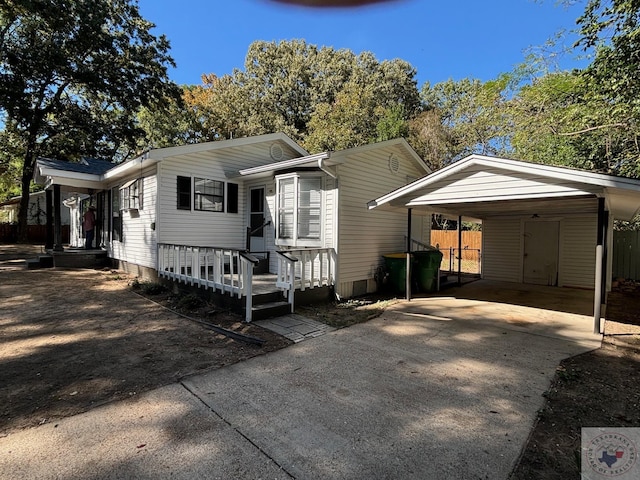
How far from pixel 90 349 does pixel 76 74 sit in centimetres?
1837

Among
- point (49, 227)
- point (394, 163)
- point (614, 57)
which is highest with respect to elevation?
point (614, 57)

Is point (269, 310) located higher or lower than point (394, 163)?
lower

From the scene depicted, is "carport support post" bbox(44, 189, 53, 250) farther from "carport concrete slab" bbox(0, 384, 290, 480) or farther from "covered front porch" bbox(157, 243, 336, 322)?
"carport concrete slab" bbox(0, 384, 290, 480)

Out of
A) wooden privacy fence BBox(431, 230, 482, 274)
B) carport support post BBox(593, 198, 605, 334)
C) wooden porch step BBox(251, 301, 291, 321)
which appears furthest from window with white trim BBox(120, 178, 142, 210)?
wooden privacy fence BBox(431, 230, 482, 274)

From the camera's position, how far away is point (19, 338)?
4.90m

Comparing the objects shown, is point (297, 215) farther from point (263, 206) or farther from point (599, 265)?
point (599, 265)

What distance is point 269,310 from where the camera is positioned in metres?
6.07

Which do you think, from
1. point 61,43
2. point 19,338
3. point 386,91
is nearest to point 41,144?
point 61,43

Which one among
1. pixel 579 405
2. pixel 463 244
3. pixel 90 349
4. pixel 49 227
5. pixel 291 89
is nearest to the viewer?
pixel 579 405

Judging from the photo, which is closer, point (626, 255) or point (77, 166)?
point (626, 255)

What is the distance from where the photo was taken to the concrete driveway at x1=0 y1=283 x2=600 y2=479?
235 cm

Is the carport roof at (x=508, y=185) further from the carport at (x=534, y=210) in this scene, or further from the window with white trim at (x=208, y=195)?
the window with white trim at (x=208, y=195)

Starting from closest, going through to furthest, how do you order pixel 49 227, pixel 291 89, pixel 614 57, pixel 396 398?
pixel 396 398
pixel 614 57
pixel 49 227
pixel 291 89

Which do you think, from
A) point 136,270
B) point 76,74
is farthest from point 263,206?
point 76,74
